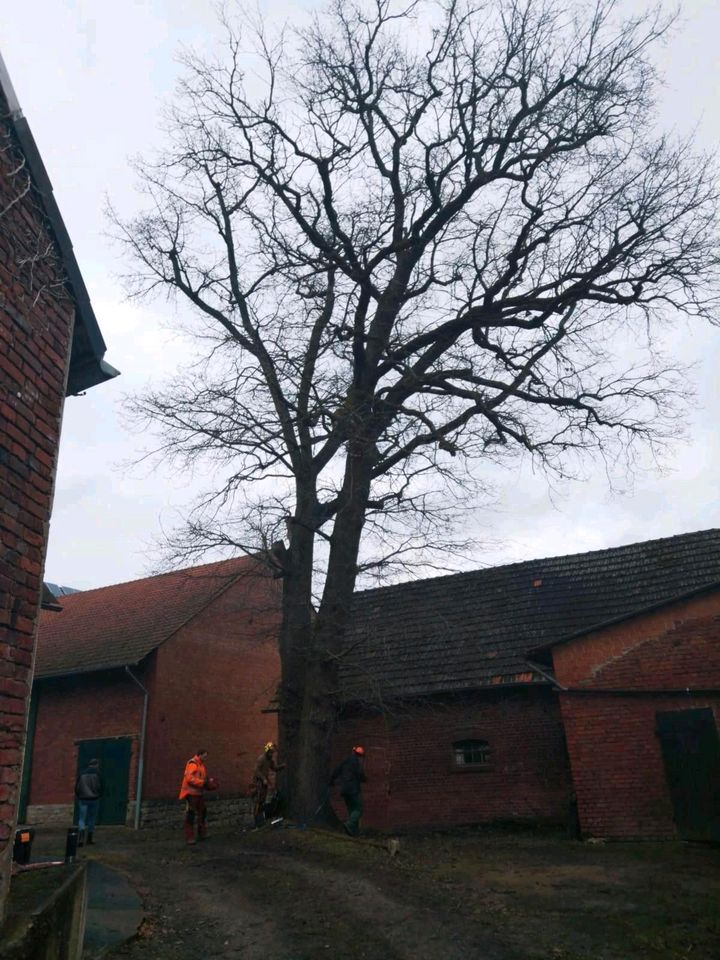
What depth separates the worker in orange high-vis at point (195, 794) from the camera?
42.7 ft

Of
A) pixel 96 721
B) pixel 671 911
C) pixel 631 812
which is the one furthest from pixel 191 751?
pixel 671 911

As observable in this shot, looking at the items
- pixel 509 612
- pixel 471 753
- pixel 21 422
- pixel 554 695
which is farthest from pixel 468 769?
pixel 21 422

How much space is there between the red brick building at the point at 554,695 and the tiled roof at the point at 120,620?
6.12m

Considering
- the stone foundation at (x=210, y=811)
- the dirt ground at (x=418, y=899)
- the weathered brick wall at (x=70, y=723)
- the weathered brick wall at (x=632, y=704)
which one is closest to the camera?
the dirt ground at (x=418, y=899)

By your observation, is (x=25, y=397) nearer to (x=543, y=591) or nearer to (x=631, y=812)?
(x=631, y=812)

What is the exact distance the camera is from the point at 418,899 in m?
8.98

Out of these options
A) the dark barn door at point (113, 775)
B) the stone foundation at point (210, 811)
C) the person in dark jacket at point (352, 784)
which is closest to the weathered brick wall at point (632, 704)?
the person in dark jacket at point (352, 784)

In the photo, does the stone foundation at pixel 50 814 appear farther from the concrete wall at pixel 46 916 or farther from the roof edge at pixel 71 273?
the roof edge at pixel 71 273

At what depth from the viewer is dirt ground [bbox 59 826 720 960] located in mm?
7305

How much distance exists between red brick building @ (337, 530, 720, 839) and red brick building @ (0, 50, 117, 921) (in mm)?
8857

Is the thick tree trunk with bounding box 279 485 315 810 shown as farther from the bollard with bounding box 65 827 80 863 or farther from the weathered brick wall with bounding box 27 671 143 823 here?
the weathered brick wall with bounding box 27 671 143 823

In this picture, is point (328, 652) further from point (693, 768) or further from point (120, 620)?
point (120, 620)

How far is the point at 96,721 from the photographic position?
2255 cm

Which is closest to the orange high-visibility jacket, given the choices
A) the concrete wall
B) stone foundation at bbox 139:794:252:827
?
the concrete wall
